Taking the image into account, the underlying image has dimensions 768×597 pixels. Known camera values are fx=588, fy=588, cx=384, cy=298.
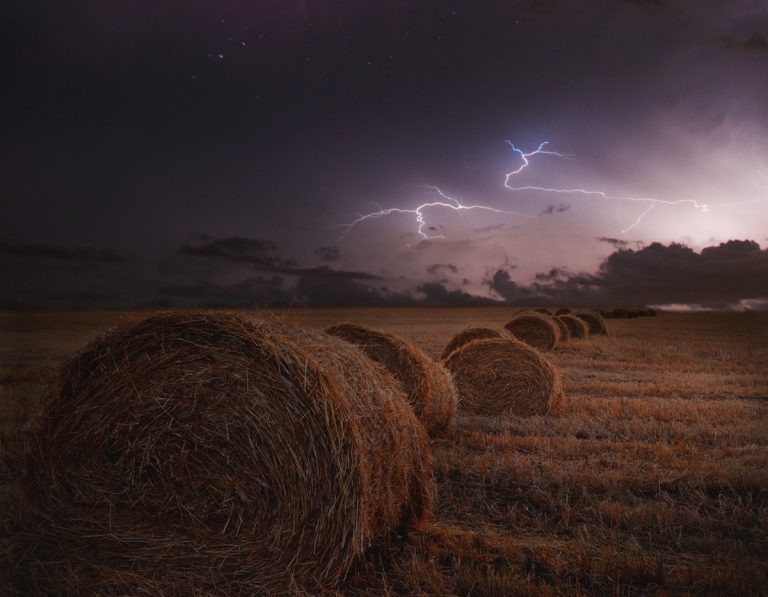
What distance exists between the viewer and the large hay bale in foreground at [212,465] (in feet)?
12.2

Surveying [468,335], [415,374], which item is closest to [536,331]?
[468,335]

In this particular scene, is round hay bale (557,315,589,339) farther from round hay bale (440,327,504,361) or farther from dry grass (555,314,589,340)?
round hay bale (440,327,504,361)

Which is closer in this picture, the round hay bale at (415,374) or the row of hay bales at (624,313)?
the round hay bale at (415,374)

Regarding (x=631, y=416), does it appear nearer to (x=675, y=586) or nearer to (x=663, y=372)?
(x=675, y=586)

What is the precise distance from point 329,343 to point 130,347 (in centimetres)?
144

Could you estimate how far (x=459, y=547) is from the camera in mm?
3949

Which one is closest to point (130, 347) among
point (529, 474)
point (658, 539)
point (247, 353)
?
point (247, 353)

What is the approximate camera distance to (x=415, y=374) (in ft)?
23.7

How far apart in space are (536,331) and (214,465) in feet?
51.6

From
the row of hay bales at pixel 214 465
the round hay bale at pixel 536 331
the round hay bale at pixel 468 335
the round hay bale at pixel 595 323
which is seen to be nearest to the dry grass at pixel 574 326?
the round hay bale at pixel 595 323

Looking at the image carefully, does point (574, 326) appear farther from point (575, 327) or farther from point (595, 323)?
point (595, 323)

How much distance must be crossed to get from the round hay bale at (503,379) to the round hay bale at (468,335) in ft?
8.09

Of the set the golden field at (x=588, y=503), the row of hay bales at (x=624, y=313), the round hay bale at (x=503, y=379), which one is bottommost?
the row of hay bales at (x=624, y=313)

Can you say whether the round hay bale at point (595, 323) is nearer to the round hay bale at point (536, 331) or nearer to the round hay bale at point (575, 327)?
the round hay bale at point (575, 327)
